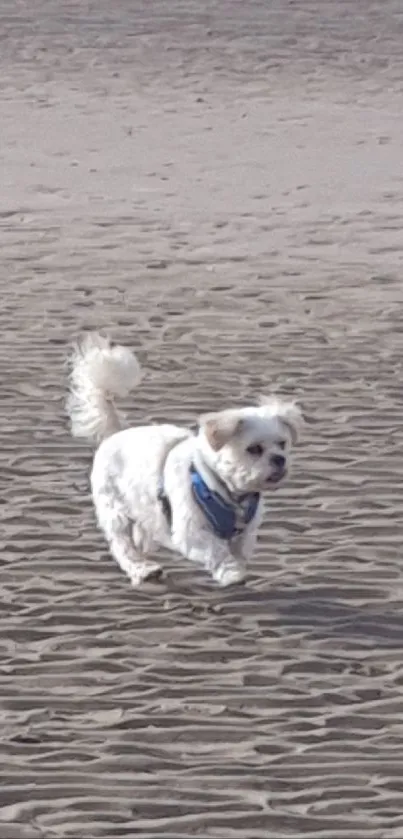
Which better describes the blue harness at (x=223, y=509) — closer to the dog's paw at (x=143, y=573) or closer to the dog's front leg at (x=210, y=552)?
the dog's front leg at (x=210, y=552)

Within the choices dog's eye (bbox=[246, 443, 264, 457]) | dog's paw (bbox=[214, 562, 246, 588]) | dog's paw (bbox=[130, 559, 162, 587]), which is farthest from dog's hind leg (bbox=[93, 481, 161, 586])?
dog's eye (bbox=[246, 443, 264, 457])

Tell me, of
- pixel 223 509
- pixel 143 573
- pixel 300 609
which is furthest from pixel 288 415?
pixel 143 573

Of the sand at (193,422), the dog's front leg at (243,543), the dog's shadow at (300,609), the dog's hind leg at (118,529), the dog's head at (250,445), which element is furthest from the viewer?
the dog's hind leg at (118,529)

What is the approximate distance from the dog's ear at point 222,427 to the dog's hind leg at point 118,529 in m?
0.62

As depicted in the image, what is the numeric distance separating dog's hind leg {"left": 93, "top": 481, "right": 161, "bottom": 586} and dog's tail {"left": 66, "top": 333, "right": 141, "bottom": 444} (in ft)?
1.15

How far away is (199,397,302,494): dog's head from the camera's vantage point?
6.94 meters

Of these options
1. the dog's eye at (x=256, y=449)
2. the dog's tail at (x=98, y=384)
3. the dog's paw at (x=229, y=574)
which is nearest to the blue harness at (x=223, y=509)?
the dog's paw at (x=229, y=574)

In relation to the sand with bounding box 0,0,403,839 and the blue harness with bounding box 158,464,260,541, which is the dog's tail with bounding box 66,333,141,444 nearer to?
the sand with bounding box 0,0,403,839

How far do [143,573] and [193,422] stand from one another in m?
1.91

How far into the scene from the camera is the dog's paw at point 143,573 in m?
7.30

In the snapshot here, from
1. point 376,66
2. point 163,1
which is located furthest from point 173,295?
point 163,1

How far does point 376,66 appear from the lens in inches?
854

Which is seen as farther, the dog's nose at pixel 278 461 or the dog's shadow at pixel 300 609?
the dog's nose at pixel 278 461

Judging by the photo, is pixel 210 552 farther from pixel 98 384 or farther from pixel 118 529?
pixel 98 384
